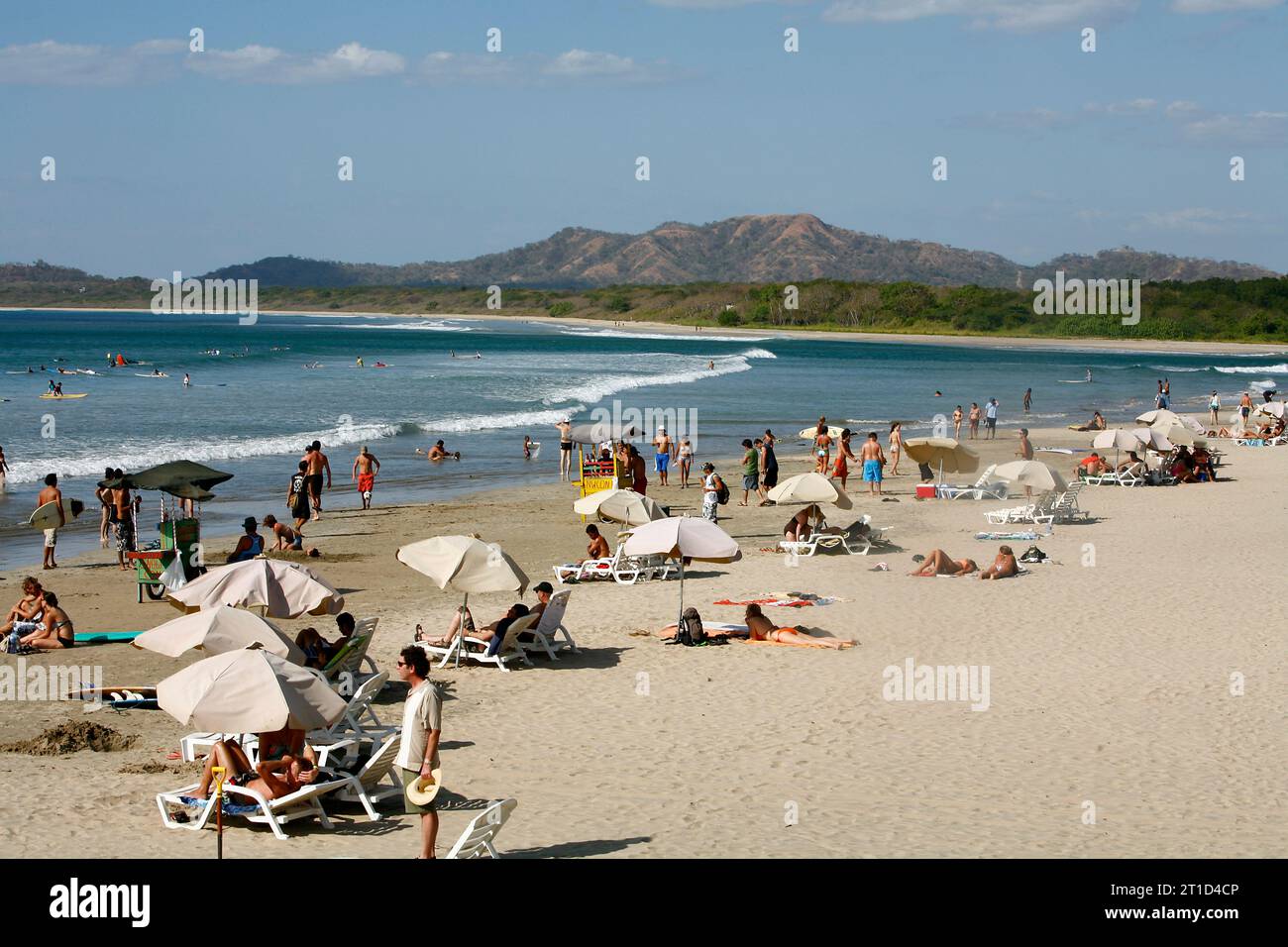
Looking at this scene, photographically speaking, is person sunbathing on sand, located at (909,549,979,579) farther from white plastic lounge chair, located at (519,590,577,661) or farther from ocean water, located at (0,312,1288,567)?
ocean water, located at (0,312,1288,567)

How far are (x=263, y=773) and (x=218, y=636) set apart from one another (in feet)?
5.40

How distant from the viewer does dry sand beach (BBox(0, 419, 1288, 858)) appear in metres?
8.03

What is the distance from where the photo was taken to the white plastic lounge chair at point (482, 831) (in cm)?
689

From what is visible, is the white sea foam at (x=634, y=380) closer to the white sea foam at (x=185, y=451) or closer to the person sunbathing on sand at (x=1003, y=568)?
the white sea foam at (x=185, y=451)

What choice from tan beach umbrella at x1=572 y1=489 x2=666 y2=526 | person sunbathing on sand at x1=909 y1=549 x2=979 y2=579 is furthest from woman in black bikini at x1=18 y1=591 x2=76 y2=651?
person sunbathing on sand at x1=909 y1=549 x2=979 y2=579

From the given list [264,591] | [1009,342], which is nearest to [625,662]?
[264,591]

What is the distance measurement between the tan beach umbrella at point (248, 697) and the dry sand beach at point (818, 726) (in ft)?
2.42

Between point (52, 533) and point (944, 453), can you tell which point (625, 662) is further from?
point (944, 453)

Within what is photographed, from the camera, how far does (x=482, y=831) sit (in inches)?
275

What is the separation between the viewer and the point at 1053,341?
380 ft
